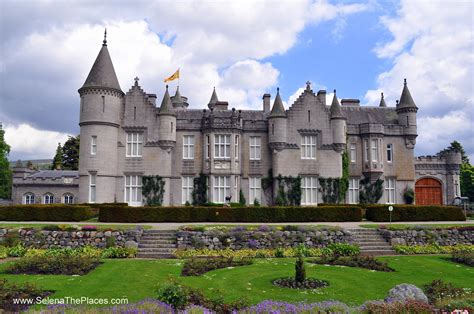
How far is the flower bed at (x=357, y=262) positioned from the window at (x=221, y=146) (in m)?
20.9

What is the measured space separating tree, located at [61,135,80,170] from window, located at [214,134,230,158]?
41543mm

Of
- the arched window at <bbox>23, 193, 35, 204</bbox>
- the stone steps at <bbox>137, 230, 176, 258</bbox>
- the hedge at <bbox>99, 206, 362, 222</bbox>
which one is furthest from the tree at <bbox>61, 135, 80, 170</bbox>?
the stone steps at <bbox>137, 230, 176, 258</bbox>

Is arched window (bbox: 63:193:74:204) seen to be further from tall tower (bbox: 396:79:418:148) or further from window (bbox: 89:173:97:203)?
tall tower (bbox: 396:79:418:148)

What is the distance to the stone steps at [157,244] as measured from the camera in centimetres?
1902

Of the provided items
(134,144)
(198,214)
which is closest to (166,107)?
(134,144)

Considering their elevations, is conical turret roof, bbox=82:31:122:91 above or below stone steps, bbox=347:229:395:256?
above

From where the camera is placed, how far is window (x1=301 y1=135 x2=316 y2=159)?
3838 centimetres

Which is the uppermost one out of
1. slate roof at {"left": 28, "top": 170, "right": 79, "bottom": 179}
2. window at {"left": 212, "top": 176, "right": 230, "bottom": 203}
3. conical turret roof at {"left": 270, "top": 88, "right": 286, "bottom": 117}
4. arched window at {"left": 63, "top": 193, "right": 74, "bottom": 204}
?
conical turret roof at {"left": 270, "top": 88, "right": 286, "bottom": 117}

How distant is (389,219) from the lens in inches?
1096

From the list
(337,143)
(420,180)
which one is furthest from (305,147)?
(420,180)

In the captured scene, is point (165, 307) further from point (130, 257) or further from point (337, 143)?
point (337, 143)

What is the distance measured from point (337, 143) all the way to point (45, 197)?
36.1 meters

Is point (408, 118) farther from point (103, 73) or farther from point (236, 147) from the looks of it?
point (103, 73)

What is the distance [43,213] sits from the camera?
26984mm
